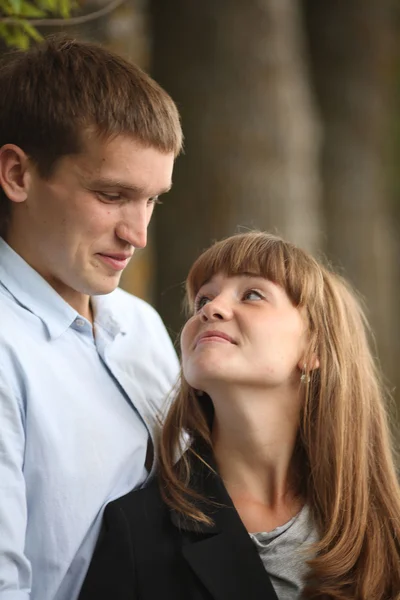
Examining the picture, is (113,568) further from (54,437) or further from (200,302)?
(200,302)

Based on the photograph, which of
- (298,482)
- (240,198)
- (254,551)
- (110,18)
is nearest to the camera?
(254,551)

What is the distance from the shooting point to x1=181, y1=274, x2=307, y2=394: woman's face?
2338 millimetres

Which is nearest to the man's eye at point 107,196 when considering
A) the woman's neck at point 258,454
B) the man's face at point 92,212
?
the man's face at point 92,212

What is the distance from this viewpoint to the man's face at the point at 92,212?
2.33m

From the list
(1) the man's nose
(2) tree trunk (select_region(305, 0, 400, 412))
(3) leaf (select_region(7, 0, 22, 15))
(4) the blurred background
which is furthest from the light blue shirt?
(2) tree trunk (select_region(305, 0, 400, 412))

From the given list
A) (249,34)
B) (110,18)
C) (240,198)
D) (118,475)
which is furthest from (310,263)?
(249,34)

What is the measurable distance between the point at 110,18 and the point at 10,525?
2441mm

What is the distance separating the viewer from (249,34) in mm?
5332

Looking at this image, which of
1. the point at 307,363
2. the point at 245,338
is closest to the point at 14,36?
the point at 245,338

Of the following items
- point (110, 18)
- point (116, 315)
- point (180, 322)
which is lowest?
point (180, 322)

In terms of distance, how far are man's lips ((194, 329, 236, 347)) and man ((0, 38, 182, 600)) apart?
0.29 meters

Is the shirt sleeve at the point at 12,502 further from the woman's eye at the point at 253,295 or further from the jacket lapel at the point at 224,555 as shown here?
the woman's eye at the point at 253,295

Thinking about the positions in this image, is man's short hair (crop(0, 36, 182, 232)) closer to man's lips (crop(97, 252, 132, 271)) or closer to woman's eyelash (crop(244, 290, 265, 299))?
man's lips (crop(97, 252, 132, 271))

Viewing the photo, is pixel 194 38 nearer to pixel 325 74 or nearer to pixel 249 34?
pixel 249 34
